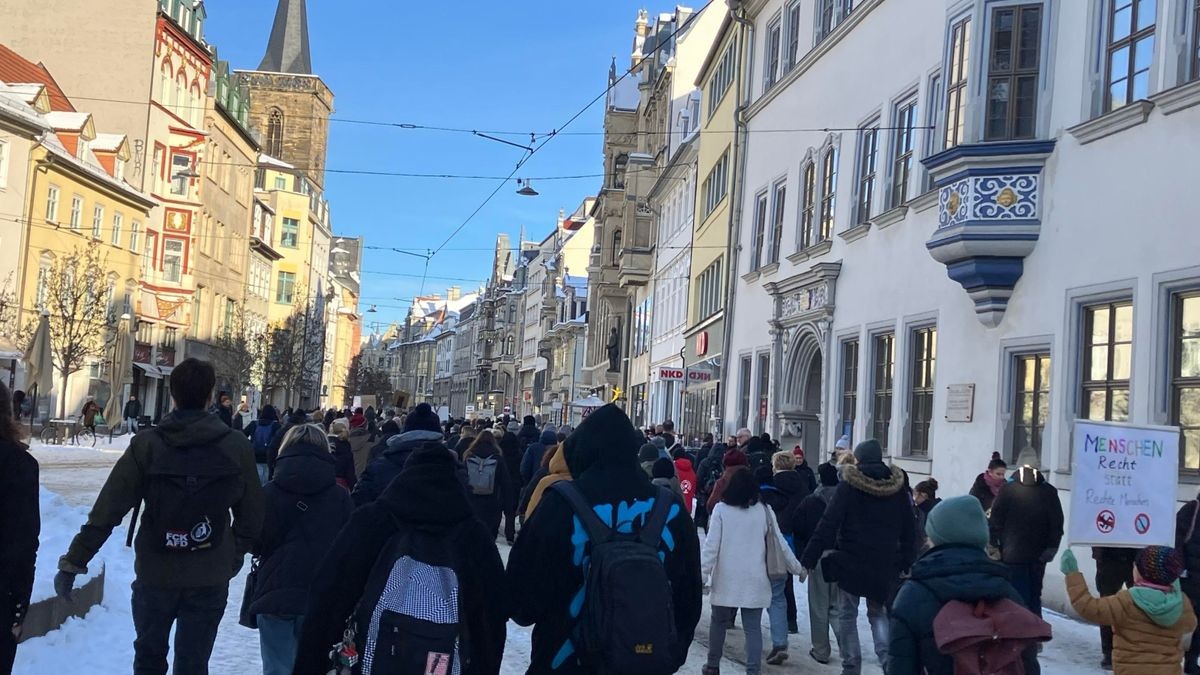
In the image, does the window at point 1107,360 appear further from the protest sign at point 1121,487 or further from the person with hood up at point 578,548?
the person with hood up at point 578,548

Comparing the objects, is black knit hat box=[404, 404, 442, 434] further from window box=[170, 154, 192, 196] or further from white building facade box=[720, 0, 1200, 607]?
window box=[170, 154, 192, 196]

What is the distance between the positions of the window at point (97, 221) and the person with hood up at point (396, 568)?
153 feet

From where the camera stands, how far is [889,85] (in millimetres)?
21812

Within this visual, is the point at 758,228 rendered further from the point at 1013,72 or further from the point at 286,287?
the point at 286,287

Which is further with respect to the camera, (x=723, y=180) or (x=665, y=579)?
(x=723, y=180)

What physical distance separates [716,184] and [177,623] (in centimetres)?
3195

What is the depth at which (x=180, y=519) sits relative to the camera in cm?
620

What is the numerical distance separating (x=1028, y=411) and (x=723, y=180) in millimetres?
20167

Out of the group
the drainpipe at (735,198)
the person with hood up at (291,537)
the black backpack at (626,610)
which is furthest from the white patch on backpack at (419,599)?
the drainpipe at (735,198)

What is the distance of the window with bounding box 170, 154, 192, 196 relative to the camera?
5706 cm

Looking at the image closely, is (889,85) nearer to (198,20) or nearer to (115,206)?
(115,206)

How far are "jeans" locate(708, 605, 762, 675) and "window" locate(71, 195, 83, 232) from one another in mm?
41469

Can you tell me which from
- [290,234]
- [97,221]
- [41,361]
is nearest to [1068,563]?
[41,361]

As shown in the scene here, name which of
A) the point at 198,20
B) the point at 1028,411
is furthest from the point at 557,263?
the point at 1028,411
